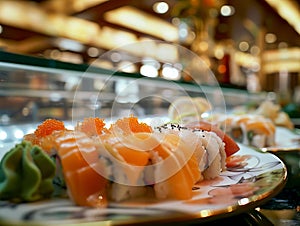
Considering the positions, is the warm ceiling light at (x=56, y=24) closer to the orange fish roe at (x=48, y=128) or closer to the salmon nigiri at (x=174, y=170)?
the orange fish roe at (x=48, y=128)

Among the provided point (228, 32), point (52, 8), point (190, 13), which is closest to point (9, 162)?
point (190, 13)

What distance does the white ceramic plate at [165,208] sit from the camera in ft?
1.55

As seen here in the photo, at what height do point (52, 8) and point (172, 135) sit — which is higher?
point (52, 8)

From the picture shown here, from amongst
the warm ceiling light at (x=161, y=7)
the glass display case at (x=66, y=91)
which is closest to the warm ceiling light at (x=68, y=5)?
the warm ceiling light at (x=161, y=7)

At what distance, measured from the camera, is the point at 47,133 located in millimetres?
739

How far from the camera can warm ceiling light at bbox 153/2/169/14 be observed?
17.8 feet

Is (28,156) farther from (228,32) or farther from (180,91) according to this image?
(228,32)

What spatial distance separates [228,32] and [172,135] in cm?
717

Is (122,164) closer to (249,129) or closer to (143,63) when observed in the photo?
(249,129)

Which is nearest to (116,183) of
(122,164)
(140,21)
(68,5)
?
(122,164)

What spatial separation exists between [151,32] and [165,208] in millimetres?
6199

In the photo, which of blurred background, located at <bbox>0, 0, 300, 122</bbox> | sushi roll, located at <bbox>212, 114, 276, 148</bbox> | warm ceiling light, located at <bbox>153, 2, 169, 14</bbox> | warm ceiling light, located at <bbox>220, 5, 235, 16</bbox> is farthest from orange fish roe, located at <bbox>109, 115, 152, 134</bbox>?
warm ceiling light, located at <bbox>220, 5, 235, 16</bbox>

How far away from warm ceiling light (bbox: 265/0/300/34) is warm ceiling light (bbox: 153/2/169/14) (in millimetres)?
1558

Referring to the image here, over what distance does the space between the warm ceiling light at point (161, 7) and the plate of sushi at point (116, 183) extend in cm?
497
